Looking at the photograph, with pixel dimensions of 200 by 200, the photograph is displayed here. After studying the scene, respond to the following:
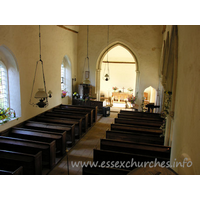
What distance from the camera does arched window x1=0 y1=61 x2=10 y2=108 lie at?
7.29m

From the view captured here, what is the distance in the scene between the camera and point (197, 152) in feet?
8.29

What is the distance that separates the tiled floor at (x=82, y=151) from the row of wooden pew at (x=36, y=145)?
21cm

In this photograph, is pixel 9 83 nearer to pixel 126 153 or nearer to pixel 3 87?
pixel 3 87

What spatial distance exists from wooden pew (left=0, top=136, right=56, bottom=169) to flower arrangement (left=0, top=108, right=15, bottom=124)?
1.66 m

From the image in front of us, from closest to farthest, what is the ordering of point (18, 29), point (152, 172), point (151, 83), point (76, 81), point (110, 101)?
point (152, 172) → point (18, 29) → point (151, 83) → point (76, 81) → point (110, 101)

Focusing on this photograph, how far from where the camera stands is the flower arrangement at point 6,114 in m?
6.75

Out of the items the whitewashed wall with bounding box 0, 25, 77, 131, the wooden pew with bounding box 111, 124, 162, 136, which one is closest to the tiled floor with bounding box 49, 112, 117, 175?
the wooden pew with bounding box 111, 124, 162, 136

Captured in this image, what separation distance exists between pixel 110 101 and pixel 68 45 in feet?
24.7

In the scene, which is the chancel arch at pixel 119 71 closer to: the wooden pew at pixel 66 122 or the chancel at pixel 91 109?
the chancel at pixel 91 109

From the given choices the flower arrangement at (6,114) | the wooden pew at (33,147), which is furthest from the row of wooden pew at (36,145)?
the flower arrangement at (6,114)

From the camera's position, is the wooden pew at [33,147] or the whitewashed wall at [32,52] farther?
the whitewashed wall at [32,52]

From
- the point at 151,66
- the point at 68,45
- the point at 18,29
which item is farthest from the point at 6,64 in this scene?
the point at 151,66

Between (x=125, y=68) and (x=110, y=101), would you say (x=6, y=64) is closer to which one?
(x=110, y=101)

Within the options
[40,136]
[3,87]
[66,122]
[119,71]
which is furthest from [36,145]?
[119,71]
